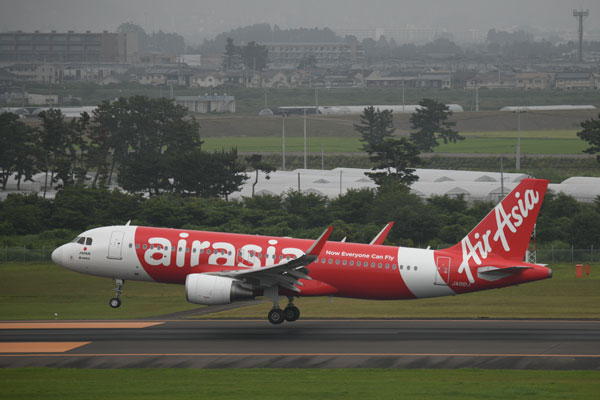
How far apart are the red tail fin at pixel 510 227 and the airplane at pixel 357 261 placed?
44 mm

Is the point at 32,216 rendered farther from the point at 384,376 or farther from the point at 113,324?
the point at 384,376

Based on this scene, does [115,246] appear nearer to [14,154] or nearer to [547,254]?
[547,254]

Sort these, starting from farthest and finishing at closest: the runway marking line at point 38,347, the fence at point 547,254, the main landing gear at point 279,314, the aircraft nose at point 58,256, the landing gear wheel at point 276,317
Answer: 1. the fence at point 547,254
2. the aircraft nose at point 58,256
3. the landing gear wheel at point 276,317
4. the main landing gear at point 279,314
5. the runway marking line at point 38,347

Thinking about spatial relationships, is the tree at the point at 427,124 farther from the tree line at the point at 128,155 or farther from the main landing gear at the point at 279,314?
the main landing gear at the point at 279,314

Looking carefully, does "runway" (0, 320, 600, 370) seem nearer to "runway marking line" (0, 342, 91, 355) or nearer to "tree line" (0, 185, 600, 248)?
"runway marking line" (0, 342, 91, 355)

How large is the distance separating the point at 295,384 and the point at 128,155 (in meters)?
111

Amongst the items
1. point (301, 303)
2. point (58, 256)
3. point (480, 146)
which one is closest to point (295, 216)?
point (301, 303)

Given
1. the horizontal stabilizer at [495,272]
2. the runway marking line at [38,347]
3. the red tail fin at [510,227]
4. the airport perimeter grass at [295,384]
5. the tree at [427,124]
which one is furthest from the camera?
the tree at [427,124]

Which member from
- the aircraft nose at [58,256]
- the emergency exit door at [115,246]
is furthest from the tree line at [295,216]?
the emergency exit door at [115,246]

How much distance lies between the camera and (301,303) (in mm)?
53594

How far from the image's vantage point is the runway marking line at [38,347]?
37.4 metres

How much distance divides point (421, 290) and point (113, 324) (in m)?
14.2

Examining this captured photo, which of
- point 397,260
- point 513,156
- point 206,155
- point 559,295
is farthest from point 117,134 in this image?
point 397,260

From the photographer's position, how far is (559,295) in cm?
5753
